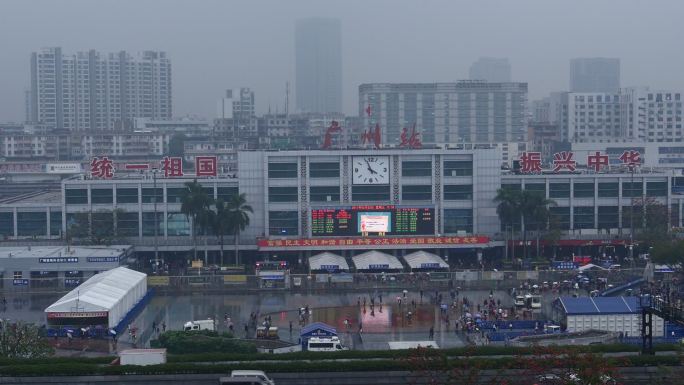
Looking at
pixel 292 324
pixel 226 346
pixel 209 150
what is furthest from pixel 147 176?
pixel 209 150

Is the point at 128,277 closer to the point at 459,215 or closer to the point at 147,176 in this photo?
the point at 147,176

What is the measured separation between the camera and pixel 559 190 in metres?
45.3

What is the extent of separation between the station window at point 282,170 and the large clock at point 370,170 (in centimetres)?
232

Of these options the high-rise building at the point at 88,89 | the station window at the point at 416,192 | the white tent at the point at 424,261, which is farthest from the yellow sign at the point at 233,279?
the high-rise building at the point at 88,89

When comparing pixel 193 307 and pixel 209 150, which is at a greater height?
pixel 209 150

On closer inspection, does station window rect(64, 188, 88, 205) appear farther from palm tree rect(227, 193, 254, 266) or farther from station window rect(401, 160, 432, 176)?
station window rect(401, 160, 432, 176)

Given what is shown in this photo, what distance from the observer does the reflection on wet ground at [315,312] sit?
100ft

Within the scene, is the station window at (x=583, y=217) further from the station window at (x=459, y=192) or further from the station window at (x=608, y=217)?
the station window at (x=459, y=192)

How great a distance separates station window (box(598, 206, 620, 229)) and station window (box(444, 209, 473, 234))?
529 centimetres

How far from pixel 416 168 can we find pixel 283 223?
5.55 meters

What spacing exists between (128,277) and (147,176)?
11638 millimetres

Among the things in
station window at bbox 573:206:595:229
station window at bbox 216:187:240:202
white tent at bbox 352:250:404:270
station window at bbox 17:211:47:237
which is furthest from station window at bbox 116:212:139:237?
station window at bbox 573:206:595:229

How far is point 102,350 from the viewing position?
2875 centimetres

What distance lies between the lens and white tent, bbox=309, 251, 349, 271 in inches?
1576
